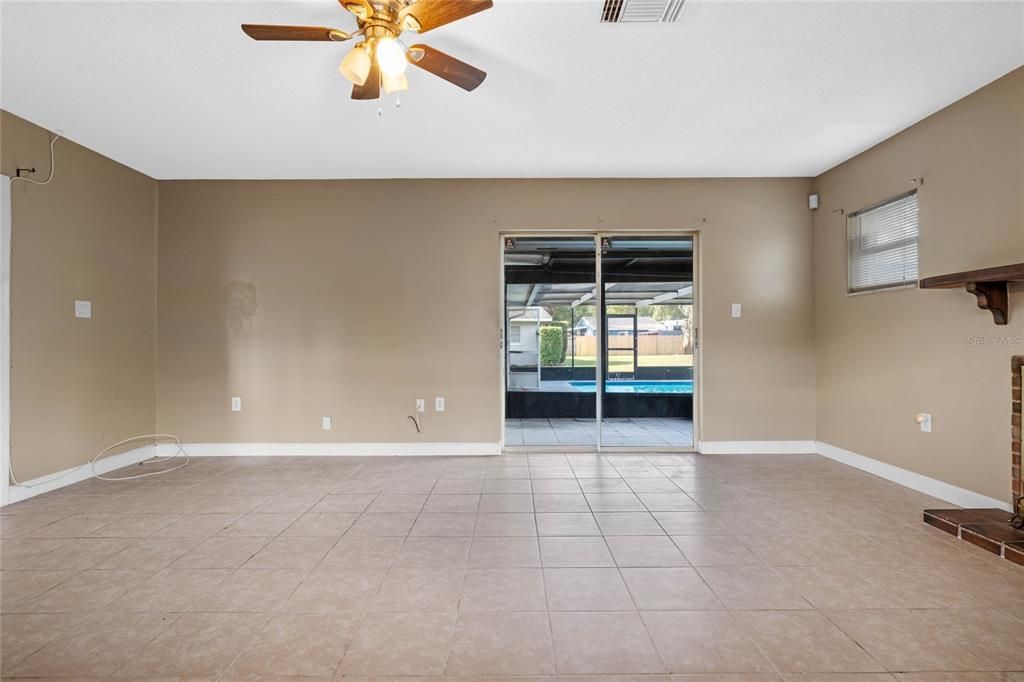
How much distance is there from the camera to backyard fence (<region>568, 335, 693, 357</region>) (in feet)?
15.9

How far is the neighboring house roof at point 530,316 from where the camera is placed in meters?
4.82

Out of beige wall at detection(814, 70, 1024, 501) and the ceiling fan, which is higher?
the ceiling fan

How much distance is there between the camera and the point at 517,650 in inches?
66.5

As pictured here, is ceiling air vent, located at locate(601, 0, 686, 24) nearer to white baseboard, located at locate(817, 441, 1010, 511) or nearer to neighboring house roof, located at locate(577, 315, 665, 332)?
neighboring house roof, located at locate(577, 315, 665, 332)

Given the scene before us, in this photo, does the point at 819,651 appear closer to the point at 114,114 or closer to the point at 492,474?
the point at 492,474

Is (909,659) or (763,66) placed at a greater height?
(763,66)

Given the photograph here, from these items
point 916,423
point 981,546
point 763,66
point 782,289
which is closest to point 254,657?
point 981,546

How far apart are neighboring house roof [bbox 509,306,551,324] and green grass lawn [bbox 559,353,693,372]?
18.4 inches

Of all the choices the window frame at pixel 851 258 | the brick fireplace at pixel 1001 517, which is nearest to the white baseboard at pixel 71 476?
the brick fireplace at pixel 1001 517

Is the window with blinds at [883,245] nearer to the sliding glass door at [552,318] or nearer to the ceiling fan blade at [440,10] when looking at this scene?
the sliding glass door at [552,318]

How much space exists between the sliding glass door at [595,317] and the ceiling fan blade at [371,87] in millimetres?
2419

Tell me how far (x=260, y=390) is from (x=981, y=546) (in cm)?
526

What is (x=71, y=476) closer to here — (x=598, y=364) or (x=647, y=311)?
(x=598, y=364)

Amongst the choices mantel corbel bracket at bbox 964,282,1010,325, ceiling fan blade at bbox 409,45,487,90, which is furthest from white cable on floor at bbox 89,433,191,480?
mantel corbel bracket at bbox 964,282,1010,325
